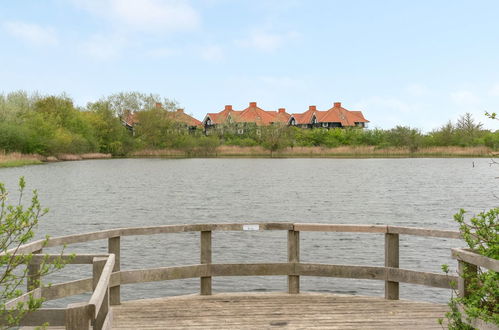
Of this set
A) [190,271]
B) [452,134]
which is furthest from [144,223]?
[452,134]

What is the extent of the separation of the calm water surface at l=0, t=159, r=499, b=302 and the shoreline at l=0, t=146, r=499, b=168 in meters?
19.5

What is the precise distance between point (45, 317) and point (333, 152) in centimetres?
9198

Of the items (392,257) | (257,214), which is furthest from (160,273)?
(257,214)

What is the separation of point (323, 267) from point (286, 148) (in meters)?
96.7

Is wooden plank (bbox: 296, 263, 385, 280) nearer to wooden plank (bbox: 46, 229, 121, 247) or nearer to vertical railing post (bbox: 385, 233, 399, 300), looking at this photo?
vertical railing post (bbox: 385, 233, 399, 300)

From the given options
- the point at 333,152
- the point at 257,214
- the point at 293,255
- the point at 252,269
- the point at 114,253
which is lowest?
the point at 257,214

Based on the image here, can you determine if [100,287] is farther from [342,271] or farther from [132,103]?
[132,103]

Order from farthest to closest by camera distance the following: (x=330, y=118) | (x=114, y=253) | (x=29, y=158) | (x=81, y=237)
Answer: (x=330, y=118)
(x=29, y=158)
(x=114, y=253)
(x=81, y=237)

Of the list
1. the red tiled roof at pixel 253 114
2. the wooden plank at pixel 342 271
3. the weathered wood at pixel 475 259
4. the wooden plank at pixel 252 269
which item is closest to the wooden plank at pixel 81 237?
the wooden plank at pixel 252 269

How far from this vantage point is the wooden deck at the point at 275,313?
6.16 meters

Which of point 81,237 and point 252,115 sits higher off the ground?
point 252,115

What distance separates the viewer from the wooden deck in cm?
616

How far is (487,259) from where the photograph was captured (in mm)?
4145

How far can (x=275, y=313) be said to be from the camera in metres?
6.63
